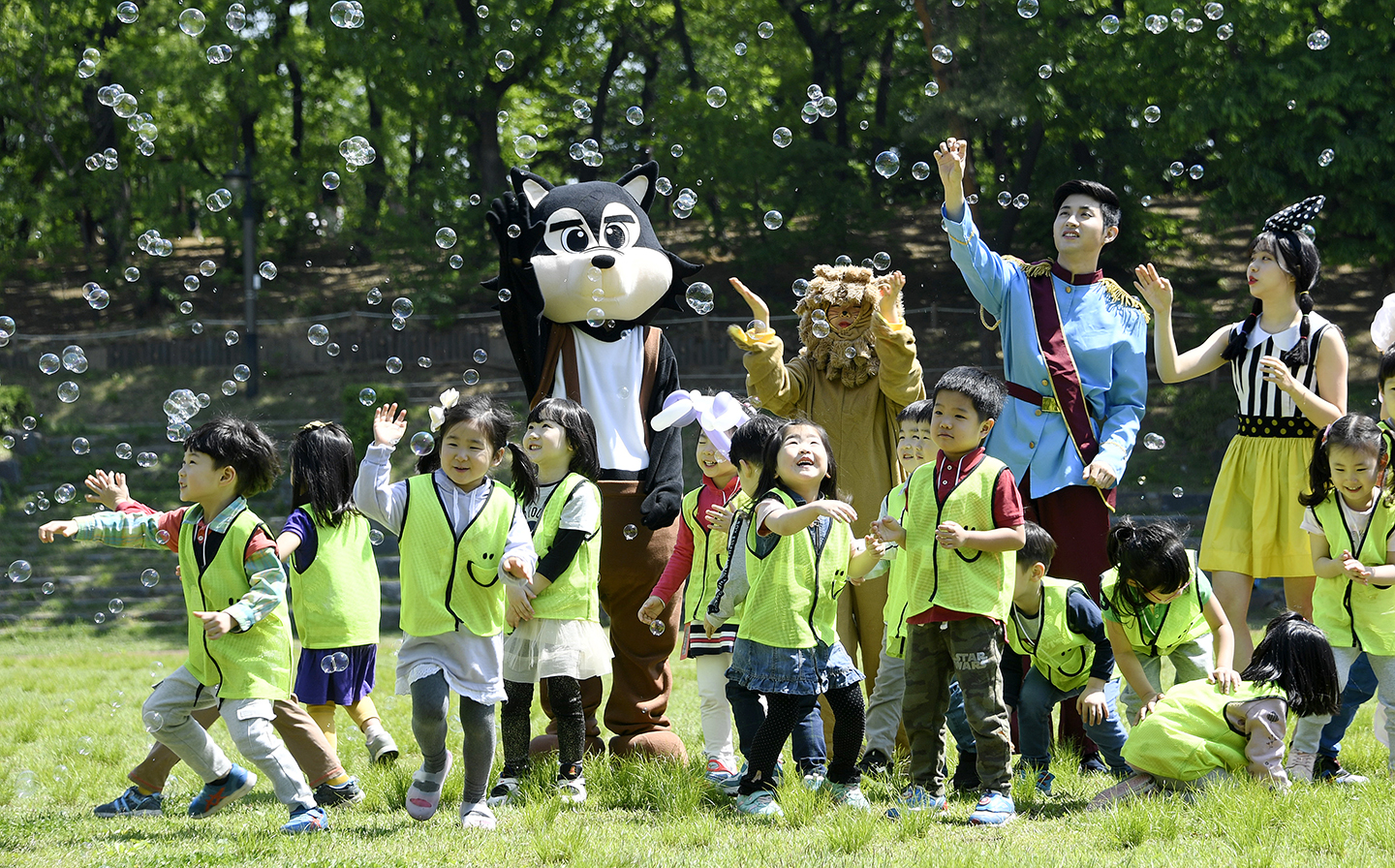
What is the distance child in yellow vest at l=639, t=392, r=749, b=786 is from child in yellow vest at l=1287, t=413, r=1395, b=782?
1.79 meters

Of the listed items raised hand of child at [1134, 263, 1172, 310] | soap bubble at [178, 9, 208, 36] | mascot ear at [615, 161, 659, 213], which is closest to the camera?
raised hand of child at [1134, 263, 1172, 310]

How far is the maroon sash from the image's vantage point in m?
4.57

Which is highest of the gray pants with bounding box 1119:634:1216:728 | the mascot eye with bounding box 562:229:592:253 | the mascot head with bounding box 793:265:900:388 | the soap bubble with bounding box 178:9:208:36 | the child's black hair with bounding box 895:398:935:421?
the soap bubble with bounding box 178:9:208:36

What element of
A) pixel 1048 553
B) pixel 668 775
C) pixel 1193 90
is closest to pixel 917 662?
pixel 1048 553

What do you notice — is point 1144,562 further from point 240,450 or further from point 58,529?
point 58,529

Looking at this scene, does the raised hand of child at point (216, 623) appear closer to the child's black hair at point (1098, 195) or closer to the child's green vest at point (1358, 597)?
the child's black hair at point (1098, 195)

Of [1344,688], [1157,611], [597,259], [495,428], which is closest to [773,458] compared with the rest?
[495,428]

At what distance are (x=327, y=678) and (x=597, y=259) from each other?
1.85 metres

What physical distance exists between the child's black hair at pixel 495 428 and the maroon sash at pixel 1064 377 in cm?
182

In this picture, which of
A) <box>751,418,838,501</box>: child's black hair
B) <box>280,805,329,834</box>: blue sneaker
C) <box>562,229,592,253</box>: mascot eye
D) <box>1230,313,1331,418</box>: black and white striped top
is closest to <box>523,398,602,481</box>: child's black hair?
<box>751,418,838,501</box>: child's black hair

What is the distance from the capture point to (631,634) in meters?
4.87

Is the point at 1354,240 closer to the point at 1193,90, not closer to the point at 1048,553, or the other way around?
the point at 1193,90

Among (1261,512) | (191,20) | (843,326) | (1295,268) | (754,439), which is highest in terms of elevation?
(191,20)

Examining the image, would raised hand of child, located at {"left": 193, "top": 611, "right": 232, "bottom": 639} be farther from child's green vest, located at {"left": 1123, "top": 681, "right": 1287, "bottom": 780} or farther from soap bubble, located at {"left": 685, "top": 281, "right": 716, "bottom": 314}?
child's green vest, located at {"left": 1123, "top": 681, "right": 1287, "bottom": 780}
